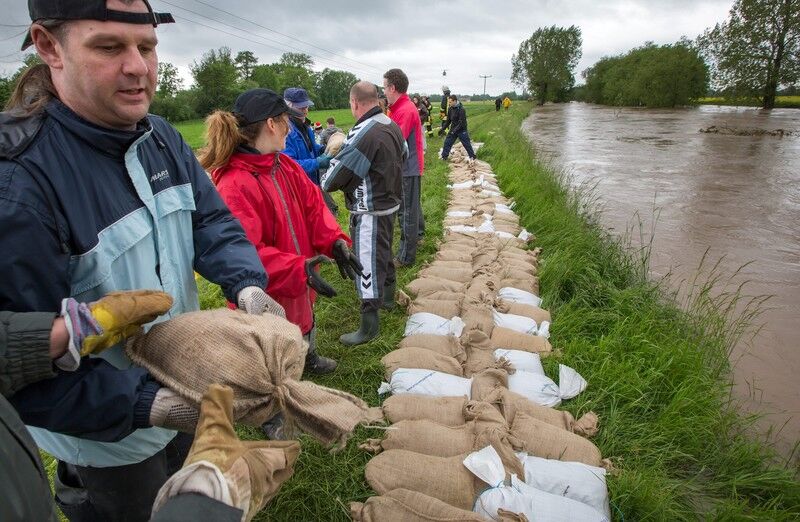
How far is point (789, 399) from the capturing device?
276 centimetres

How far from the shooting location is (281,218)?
84.8 inches

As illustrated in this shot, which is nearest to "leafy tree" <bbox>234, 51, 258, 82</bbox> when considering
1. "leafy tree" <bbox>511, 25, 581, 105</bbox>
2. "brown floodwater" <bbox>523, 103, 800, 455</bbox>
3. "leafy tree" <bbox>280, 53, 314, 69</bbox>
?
"leafy tree" <bbox>280, 53, 314, 69</bbox>

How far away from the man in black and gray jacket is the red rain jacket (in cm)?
63

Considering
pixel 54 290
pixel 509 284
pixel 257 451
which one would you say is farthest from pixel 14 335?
Result: pixel 509 284

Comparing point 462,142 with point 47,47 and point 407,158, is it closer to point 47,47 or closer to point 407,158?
point 407,158

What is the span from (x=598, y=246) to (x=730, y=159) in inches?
361

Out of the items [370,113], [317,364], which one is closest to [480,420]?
[317,364]

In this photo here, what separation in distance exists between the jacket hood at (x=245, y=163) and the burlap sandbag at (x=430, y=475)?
1457 mm

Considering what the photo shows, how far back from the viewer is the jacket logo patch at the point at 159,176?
125 centimetres

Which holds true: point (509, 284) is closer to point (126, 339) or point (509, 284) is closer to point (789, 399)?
point (789, 399)

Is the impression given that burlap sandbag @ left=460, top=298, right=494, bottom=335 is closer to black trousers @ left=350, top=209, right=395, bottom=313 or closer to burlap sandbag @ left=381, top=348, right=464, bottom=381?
burlap sandbag @ left=381, top=348, right=464, bottom=381

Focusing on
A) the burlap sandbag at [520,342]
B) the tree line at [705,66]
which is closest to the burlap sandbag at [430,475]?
the burlap sandbag at [520,342]

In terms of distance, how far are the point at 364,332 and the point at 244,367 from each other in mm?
2280

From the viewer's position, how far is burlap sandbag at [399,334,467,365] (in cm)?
280
